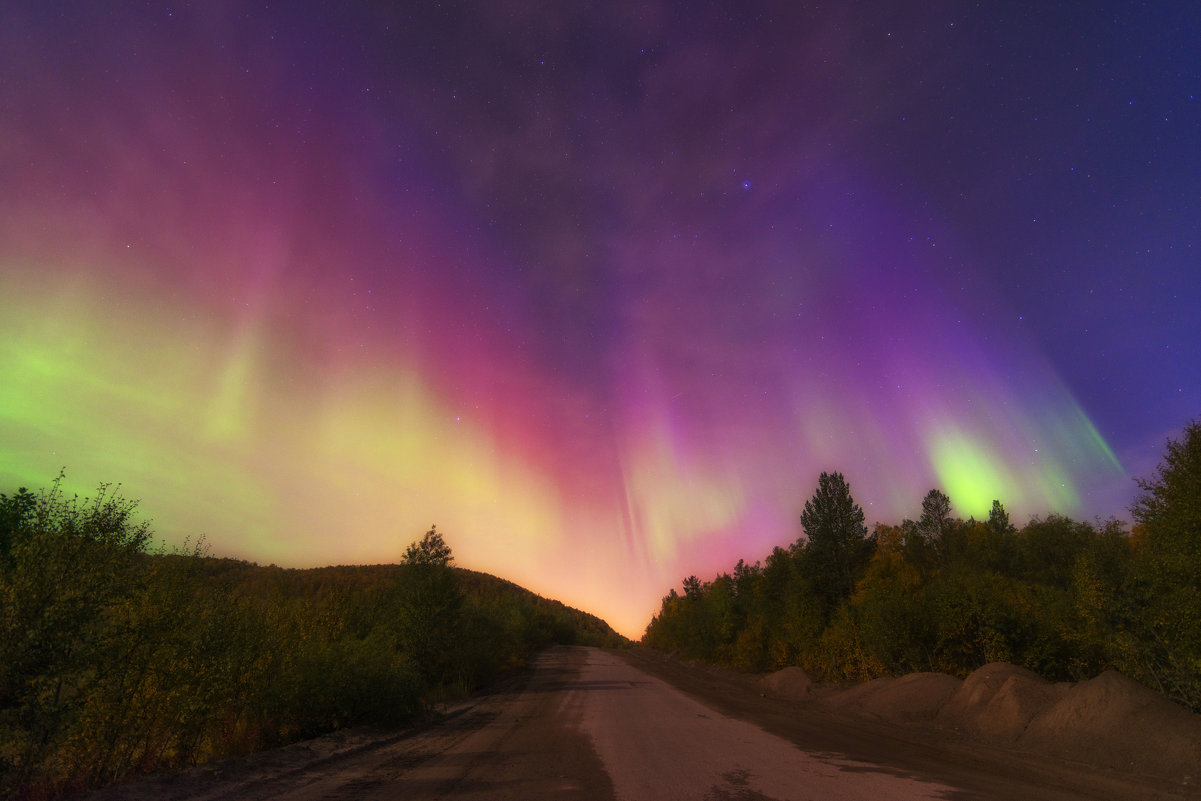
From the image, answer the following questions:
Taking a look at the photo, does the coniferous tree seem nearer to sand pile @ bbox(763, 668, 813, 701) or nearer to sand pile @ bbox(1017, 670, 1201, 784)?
sand pile @ bbox(763, 668, 813, 701)

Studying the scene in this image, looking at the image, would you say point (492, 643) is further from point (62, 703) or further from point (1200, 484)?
point (1200, 484)

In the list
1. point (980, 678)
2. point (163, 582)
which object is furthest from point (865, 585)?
point (163, 582)

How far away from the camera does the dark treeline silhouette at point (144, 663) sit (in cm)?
672

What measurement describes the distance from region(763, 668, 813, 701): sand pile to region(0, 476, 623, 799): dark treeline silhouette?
20.2 meters

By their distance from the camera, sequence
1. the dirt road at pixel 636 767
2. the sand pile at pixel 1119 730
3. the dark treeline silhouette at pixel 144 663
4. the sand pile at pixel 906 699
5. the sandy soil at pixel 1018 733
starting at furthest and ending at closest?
the sand pile at pixel 906 699
the sand pile at pixel 1119 730
the sandy soil at pixel 1018 733
the dirt road at pixel 636 767
the dark treeline silhouette at pixel 144 663

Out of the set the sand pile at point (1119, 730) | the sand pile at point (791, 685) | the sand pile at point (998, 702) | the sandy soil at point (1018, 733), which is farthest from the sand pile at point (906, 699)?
the sand pile at point (791, 685)

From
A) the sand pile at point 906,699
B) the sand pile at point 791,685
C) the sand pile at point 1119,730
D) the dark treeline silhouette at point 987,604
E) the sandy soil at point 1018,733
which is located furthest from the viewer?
the sand pile at point 791,685

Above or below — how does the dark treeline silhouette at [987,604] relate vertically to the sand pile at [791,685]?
above

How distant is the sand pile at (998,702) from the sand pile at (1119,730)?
42 centimetres

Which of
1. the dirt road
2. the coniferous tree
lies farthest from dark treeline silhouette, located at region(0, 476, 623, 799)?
the coniferous tree

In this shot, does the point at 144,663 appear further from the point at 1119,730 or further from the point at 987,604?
the point at 987,604

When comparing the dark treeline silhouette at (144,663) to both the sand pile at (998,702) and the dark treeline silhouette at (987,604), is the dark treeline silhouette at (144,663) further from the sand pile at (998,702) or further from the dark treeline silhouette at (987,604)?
the dark treeline silhouette at (987,604)

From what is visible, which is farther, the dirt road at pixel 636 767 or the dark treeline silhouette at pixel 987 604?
the dark treeline silhouette at pixel 987 604

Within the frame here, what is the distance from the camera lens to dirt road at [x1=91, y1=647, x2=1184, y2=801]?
8.84 m
